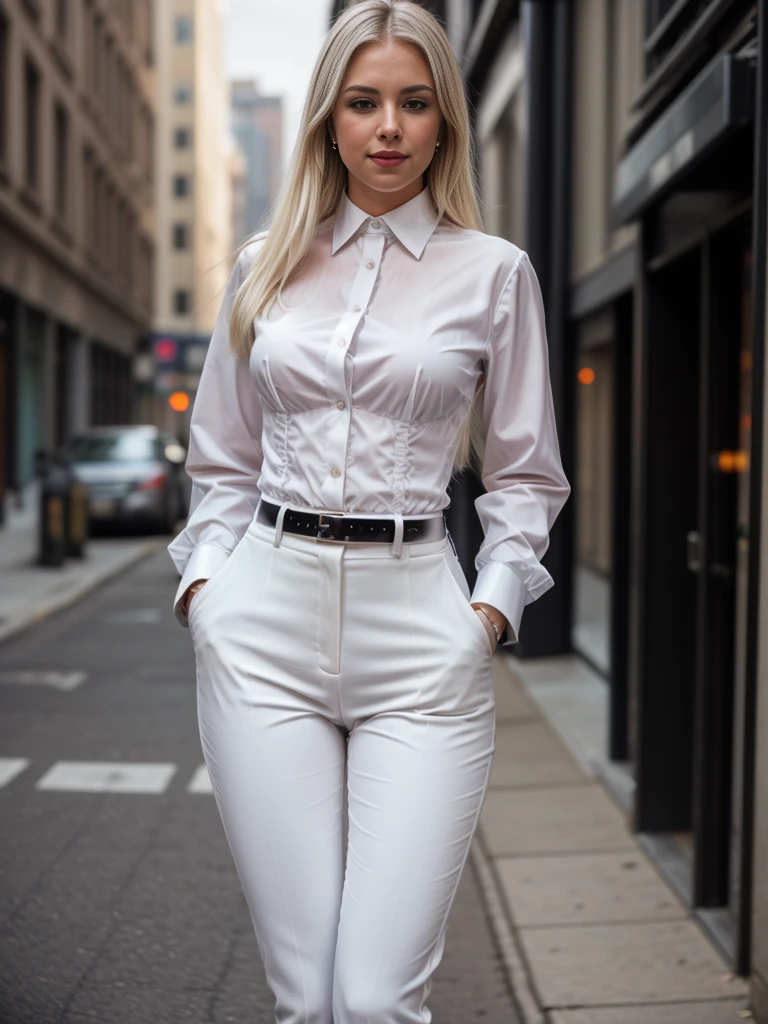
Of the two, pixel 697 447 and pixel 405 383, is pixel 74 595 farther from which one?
pixel 405 383

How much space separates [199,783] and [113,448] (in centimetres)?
1400

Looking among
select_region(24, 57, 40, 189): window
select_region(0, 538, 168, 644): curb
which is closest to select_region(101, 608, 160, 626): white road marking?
select_region(0, 538, 168, 644): curb

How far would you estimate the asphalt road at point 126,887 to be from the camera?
3.74 m

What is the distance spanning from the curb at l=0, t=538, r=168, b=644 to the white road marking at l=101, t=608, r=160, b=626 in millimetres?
492

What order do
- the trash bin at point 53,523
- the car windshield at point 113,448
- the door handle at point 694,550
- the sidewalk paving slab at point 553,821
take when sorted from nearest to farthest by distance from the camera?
the door handle at point 694,550, the sidewalk paving slab at point 553,821, the trash bin at point 53,523, the car windshield at point 113,448

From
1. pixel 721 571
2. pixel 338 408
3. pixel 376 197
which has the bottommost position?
pixel 721 571

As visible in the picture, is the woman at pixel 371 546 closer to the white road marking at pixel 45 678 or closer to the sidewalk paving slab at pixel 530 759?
the sidewalk paving slab at pixel 530 759

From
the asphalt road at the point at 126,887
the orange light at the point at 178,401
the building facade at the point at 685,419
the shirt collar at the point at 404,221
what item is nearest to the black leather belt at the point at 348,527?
the building facade at the point at 685,419

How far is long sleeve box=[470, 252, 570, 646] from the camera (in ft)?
7.83

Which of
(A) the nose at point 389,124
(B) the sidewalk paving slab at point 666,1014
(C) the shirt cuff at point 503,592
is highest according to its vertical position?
(A) the nose at point 389,124

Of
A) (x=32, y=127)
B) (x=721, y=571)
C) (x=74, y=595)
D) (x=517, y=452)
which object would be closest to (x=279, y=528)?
(x=517, y=452)

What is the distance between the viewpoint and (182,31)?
Result: 76.1 metres

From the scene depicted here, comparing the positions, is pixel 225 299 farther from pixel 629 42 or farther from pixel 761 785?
pixel 629 42

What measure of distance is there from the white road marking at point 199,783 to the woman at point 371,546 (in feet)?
11.9
